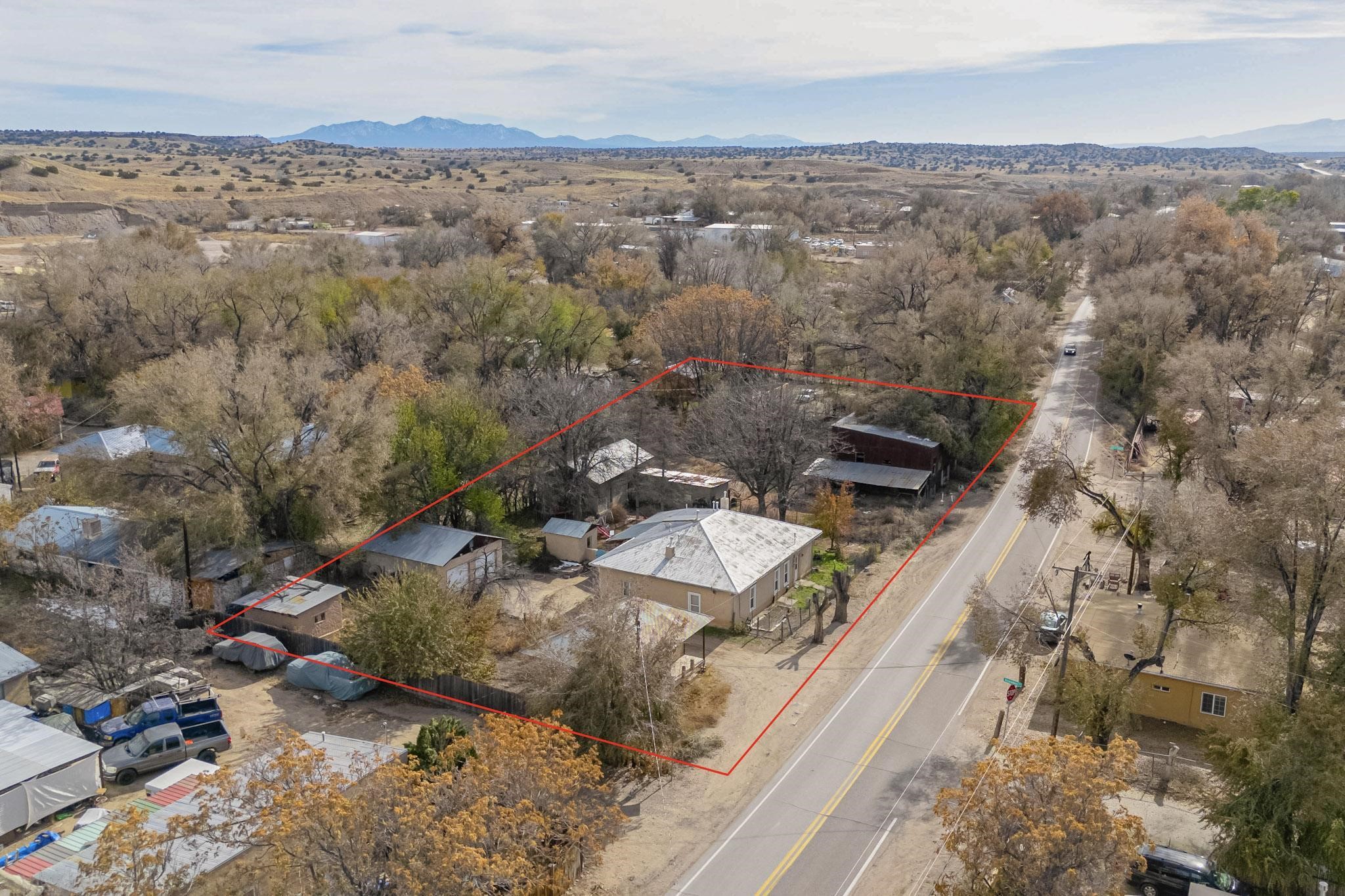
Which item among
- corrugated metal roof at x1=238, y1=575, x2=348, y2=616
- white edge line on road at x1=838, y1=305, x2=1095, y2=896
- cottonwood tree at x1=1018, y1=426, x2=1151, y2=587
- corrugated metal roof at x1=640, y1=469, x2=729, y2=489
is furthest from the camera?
corrugated metal roof at x1=640, y1=469, x2=729, y2=489

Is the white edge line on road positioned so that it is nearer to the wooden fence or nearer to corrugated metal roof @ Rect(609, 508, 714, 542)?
the wooden fence

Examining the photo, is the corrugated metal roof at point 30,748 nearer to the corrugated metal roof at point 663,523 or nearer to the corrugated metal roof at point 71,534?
the corrugated metal roof at point 71,534

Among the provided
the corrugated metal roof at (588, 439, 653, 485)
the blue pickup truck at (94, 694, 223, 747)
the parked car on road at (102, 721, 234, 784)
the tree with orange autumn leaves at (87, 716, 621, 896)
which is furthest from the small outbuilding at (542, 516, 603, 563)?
the tree with orange autumn leaves at (87, 716, 621, 896)

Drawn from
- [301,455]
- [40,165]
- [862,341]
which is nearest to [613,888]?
[301,455]

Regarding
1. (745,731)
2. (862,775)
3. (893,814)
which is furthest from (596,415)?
(893,814)

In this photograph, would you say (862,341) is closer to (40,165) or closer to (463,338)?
(463,338)

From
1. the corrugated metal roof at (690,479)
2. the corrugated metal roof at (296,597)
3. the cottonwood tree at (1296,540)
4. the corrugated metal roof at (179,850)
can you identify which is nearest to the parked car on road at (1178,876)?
the cottonwood tree at (1296,540)
